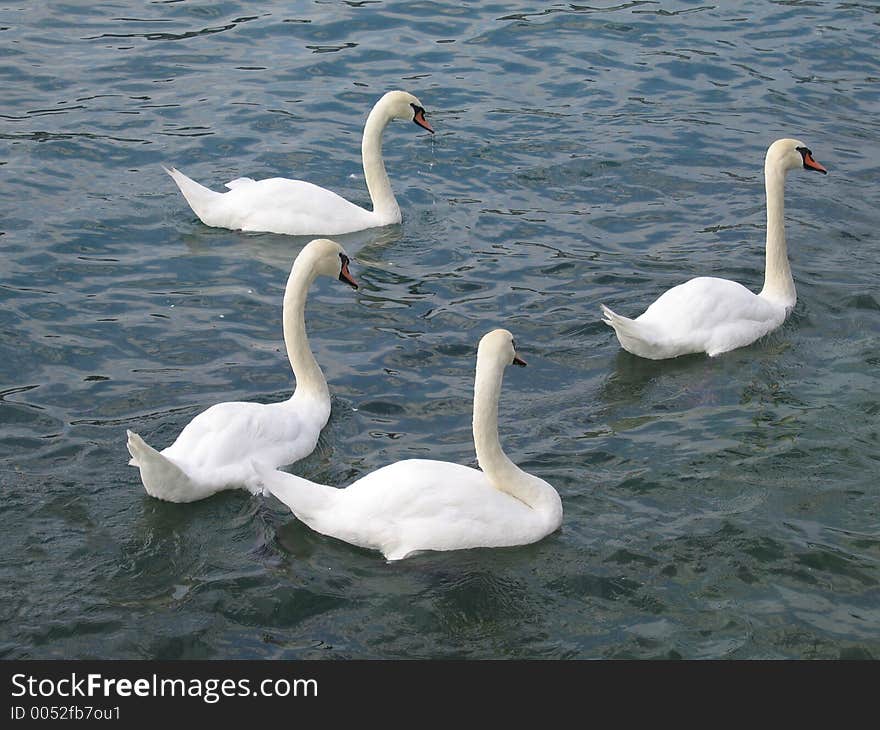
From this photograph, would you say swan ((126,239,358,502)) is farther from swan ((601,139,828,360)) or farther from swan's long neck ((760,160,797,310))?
swan's long neck ((760,160,797,310))

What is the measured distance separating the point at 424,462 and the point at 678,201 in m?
5.80

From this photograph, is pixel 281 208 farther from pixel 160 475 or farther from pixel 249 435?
pixel 160 475

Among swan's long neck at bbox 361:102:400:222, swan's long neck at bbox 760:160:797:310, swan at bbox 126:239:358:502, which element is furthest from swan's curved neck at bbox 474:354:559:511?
swan's long neck at bbox 361:102:400:222

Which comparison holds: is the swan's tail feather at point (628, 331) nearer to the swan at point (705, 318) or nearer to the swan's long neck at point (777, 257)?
the swan at point (705, 318)

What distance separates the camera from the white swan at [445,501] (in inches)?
303

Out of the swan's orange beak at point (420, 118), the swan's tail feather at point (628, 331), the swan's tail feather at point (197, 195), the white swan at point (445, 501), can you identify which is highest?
the swan's orange beak at point (420, 118)

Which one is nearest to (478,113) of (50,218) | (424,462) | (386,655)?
(50,218)

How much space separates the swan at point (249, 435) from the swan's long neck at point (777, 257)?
3.49 metres

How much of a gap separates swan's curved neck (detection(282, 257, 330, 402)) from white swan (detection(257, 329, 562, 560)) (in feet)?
4.48

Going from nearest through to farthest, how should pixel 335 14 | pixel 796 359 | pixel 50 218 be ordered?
pixel 796 359, pixel 50 218, pixel 335 14

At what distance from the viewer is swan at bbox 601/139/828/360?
999 centimetres

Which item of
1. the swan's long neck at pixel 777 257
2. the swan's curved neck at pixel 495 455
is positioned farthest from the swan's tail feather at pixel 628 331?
the swan's curved neck at pixel 495 455

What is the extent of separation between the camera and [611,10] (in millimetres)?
17266
